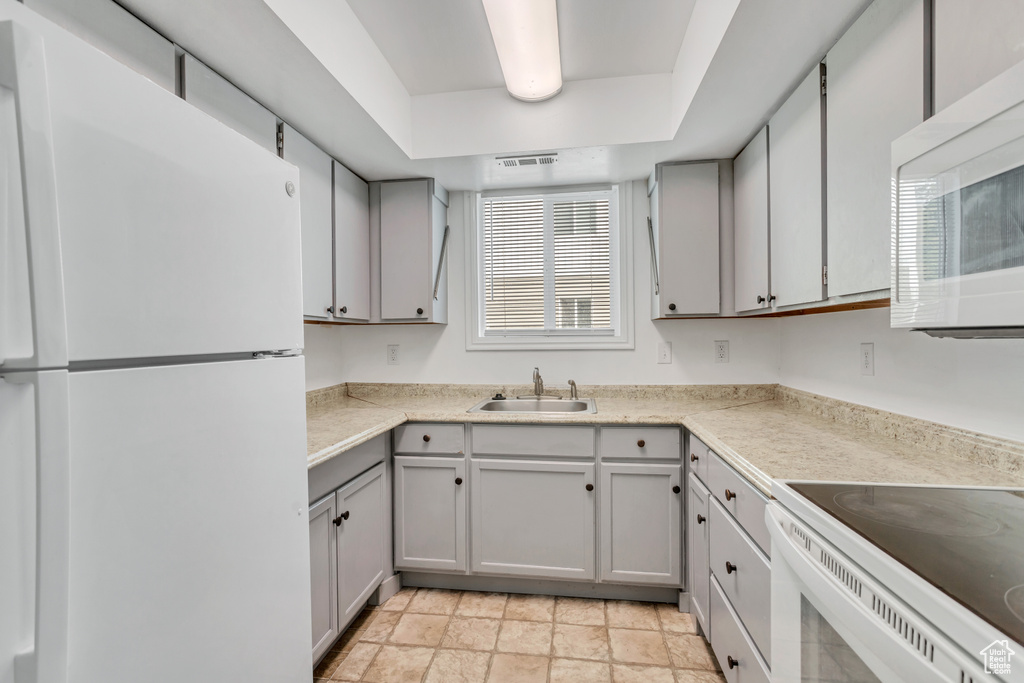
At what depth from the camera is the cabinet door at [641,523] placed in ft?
6.72

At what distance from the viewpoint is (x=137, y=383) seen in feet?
2.14

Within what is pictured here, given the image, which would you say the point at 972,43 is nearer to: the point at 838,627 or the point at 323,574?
the point at 838,627

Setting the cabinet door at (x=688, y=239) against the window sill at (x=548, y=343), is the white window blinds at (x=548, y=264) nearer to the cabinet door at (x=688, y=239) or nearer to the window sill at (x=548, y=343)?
the window sill at (x=548, y=343)

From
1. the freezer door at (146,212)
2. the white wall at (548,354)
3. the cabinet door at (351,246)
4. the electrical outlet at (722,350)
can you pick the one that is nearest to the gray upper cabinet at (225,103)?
the cabinet door at (351,246)

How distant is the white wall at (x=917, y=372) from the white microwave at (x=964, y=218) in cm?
52

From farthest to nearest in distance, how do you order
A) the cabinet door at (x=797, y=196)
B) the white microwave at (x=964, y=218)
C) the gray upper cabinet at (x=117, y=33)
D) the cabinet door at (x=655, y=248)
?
the cabinet door at (x=655, y=248), the cabinet door at (x=797, y=196), the gray upper cabinet at (x=117, y=33), the white microwave at (x=964, y=218)

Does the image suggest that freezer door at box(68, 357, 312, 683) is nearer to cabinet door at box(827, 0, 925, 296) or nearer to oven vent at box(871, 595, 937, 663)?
oven vent at box(871, 595, 937, 663)

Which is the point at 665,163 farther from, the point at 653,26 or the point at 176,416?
the point at 176,416

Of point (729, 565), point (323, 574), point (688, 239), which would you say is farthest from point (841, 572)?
point (688, 239)

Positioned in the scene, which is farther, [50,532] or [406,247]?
[406,247]

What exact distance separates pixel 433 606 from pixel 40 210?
7.10 ft

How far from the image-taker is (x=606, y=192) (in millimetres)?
2711

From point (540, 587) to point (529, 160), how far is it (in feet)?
7.05

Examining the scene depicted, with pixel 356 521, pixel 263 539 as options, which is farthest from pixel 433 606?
pixel 263 539
